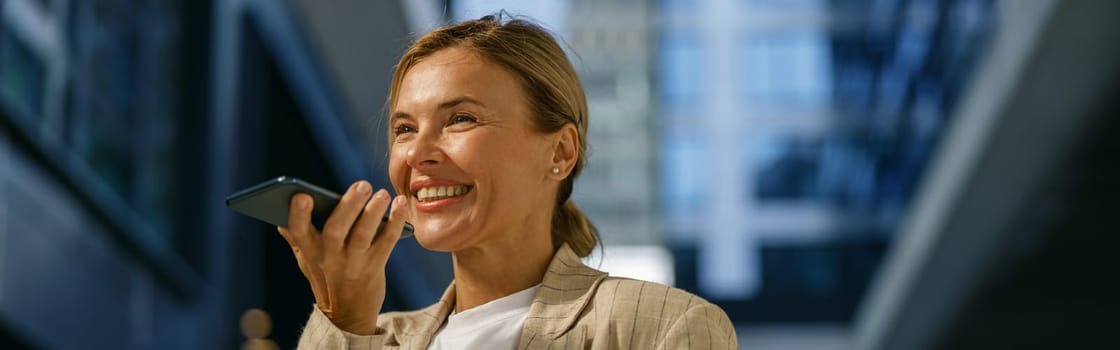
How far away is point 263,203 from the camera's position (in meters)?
1.60

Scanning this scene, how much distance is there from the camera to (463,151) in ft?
5.77

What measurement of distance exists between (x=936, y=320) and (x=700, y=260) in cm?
1614

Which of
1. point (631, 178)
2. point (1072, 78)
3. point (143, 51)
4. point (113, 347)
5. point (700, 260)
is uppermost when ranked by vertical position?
point (143, 51)

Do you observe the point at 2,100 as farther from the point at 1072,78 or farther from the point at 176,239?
the point at 1072,78

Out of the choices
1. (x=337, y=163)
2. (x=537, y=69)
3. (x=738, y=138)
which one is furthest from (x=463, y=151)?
(x=738, y=138)

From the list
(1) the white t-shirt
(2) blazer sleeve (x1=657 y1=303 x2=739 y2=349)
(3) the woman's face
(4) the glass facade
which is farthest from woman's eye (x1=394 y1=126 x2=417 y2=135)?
(4) the glass facade

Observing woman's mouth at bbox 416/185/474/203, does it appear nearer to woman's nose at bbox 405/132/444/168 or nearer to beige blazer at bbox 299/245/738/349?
woman's nose at bbox 405/132/444/168

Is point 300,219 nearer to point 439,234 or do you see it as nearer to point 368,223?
point 368,223

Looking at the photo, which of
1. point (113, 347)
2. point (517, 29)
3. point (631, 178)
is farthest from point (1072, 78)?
point (631, 178)

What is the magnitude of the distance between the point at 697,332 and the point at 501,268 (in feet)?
0.97

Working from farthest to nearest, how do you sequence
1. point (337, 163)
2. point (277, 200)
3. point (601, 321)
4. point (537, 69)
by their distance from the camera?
point (337, 163) < point (537, 69) < point (601, 321) < point (277, 200)

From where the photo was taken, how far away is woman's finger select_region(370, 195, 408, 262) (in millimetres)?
1674

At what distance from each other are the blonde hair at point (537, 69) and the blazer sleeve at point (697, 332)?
0.28m

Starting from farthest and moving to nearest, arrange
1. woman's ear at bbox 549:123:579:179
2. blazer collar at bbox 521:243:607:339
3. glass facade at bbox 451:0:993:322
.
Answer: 1. glass facade at bbox 451:0:993:322
2. woman's ear at bbox 549:123:579:179
3. blazer collar at bbox 521:243:607:339
